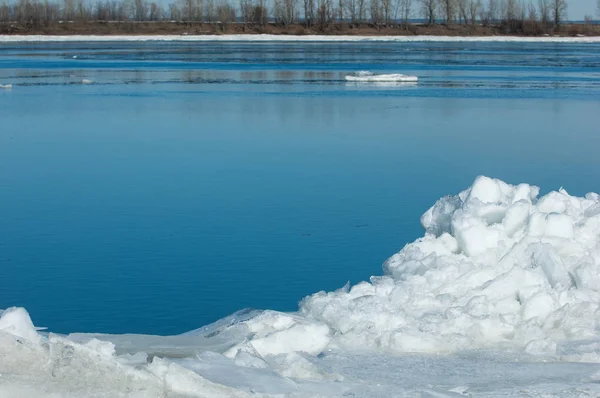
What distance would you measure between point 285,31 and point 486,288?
57120 mm

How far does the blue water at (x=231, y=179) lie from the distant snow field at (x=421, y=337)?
0.96m

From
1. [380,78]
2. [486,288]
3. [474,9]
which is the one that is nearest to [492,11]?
[474,9]

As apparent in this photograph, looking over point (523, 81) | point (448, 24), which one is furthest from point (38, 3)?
point (523, 81)

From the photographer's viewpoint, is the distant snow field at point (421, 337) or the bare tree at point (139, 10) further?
the bare tree at point (139, 10)

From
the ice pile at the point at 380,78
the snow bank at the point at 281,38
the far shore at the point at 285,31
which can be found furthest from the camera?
the far shore at the point at 285,31

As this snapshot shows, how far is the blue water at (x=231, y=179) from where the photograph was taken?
5504 millimetres

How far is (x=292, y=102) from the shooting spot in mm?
15688

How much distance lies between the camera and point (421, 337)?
13.0ft

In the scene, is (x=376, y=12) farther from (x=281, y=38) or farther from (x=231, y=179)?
(x=231, y=179)

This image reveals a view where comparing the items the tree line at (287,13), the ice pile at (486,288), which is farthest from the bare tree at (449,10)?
the ice pile at (486,288)

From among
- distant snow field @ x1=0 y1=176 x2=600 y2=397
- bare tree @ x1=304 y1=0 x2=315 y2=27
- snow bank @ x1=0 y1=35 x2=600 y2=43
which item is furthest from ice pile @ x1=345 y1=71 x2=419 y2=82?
bare tree @ x1=304 y1=0 x2=315 y2=27

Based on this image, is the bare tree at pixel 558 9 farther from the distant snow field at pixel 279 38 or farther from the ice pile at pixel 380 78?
the ice pile at pixel 380 78

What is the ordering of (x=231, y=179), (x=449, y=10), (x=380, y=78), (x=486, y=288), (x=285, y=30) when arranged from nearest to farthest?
(x=486, y=288)
(x=231, y=179)
(x=380, y=78)
(x=285, y=30)
(x=449, y=10)

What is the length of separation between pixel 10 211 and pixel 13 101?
29.1 ft
